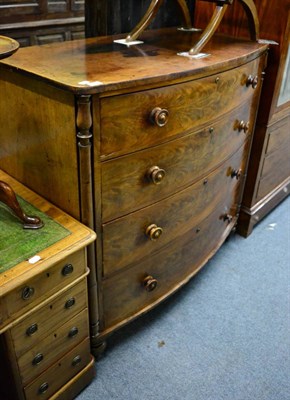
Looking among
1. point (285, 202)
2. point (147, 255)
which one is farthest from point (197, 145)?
point (285, 202)

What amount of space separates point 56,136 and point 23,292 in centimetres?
43

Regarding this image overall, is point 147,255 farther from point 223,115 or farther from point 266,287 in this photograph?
point 266,287

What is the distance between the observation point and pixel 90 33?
172cm

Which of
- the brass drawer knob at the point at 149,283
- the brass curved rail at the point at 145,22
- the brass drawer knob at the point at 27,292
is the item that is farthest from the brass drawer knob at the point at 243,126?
the brass drawer knob at the point at 27,292

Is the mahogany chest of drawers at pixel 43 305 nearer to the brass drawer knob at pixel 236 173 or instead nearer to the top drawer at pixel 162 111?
the top drawer at pixel 162 111

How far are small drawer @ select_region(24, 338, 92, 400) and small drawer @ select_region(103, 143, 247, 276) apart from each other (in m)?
0.28

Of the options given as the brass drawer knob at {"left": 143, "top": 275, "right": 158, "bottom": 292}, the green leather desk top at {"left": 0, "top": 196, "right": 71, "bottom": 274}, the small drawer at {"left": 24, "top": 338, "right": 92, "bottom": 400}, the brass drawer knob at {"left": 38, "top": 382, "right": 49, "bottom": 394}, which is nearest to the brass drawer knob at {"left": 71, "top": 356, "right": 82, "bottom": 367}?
A: the small drawer at {"left": 24, "top": 338, "right": 92, "bottom": 400}

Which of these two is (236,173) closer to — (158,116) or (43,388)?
(158,116)

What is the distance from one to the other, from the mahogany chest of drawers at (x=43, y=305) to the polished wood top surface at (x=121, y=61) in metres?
0.41

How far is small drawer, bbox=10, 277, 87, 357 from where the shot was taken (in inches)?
41.6

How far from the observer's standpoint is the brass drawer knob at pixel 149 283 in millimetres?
1463

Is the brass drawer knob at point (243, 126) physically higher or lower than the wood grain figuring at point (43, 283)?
higher

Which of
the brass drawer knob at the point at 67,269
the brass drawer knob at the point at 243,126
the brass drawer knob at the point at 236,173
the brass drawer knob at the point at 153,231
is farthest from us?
the brass drawer knob at the point at 236,173

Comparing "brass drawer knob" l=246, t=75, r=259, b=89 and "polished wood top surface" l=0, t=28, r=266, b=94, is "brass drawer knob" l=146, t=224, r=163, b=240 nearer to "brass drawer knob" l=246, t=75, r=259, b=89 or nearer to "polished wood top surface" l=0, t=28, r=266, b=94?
"polished wood top surface" l=0, t=28, r=266, b=94
